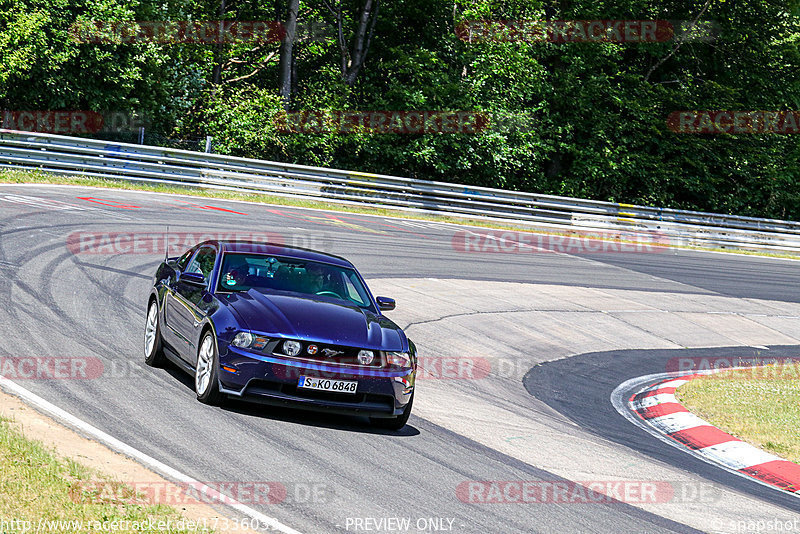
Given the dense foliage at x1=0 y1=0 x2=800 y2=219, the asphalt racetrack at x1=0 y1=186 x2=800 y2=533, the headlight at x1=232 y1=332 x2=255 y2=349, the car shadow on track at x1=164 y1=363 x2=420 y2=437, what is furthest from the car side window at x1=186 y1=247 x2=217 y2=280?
the dense foliage at x1=0 y1=0 x2=800 y2=219

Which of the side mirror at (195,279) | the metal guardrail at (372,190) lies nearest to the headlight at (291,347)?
the side mirror at (195,279)

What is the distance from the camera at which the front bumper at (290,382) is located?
7.56 meters

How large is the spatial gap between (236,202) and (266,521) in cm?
2001

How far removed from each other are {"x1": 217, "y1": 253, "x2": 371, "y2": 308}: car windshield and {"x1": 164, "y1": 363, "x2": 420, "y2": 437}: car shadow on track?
1.09 meters

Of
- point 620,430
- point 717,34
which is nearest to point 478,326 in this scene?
point 620,430

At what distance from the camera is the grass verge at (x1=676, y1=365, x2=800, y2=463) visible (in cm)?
1004

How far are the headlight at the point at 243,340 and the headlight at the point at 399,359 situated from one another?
46.6 inches

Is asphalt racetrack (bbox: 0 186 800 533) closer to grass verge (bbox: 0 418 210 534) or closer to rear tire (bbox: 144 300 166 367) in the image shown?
rear tire (bbox: 144 300 166 367)

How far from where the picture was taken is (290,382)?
24.8 feet

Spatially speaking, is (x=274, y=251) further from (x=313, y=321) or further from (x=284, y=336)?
(x=284, y=336)

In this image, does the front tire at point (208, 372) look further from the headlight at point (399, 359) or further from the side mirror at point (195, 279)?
the headlight at point (399, 359)

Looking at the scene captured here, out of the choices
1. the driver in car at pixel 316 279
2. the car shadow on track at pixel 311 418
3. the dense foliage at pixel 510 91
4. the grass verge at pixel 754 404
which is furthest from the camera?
the dense foliage at pixel 510 91

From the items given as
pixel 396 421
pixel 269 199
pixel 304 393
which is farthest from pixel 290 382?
pixel 269 199

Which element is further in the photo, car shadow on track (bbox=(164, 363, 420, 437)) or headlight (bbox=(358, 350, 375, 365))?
car shadow on track (bbox=(164, 363, 420, 437))
